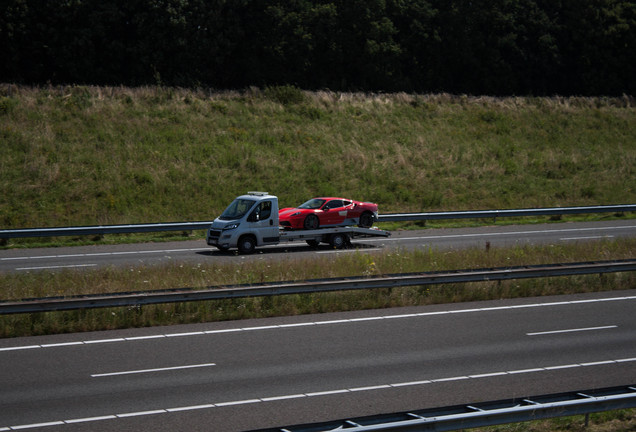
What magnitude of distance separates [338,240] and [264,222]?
9.97ft

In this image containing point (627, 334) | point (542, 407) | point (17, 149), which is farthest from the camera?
point (17, 149)

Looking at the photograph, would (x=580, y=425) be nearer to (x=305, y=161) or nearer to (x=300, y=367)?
(x=300, y=367)

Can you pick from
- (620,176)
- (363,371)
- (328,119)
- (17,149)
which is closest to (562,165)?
(620,176)

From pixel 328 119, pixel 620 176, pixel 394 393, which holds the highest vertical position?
pixel 328 119

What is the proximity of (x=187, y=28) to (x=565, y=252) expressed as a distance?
42714 mm

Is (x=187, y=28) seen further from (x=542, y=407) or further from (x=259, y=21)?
(x=542, y=407)

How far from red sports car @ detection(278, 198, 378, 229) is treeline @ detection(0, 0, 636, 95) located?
Result: 2887cm

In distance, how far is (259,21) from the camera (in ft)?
202

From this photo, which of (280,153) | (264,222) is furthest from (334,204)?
(280,153)

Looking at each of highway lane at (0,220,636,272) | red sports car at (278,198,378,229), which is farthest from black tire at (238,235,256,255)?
red sports car at (278,198,378,229)

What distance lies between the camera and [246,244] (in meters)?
24.6

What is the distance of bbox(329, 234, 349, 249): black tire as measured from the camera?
26094 mm

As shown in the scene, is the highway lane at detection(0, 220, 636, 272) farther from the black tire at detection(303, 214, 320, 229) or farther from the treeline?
the treeline

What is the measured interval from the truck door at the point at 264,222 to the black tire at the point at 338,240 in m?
2.38
